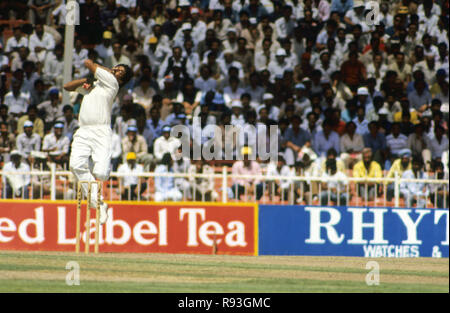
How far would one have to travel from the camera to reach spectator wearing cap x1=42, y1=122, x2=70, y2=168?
15.7 meters

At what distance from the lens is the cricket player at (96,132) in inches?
466

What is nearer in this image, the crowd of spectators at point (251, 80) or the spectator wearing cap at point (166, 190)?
the spectator wearing cap at point (166, 190)

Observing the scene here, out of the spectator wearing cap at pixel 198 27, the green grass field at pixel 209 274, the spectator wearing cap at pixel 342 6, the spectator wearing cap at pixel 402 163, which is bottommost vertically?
the green grass field at pixel 209 274

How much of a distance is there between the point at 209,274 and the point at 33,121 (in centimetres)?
793

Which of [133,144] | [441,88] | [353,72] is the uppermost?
[353,72]

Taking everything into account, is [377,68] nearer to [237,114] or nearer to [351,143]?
[351,143]

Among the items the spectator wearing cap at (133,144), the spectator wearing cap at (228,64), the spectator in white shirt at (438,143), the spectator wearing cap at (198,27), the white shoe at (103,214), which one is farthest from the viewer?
the spectator wearing cap at (198,27)

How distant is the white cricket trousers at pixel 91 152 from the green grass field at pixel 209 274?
104cm

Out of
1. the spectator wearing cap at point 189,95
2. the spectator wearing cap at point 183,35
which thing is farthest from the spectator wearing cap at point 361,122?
the spectator wearing cap at point 183,35

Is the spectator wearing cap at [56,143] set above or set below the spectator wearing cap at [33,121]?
below

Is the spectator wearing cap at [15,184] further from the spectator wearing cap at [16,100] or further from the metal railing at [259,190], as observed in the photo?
the spectator wearing cap at [16,100]

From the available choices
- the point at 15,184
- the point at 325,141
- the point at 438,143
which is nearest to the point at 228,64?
the point at 325,141

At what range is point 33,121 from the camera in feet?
56.2

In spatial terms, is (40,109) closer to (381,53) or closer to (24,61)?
(24,61)
